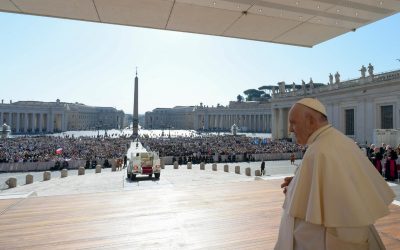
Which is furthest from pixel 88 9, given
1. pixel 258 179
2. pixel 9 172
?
pixel 9 172

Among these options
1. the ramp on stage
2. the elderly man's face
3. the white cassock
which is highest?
the elderly man's face

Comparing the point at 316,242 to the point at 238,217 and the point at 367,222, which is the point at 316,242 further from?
the point at 238,217

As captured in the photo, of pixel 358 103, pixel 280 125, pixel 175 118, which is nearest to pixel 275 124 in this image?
pixel 280 125

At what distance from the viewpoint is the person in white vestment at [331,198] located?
1716 millimetres

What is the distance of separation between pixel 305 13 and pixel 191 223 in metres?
3.91

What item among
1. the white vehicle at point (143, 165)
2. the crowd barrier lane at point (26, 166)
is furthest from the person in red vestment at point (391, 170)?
the crowd barrier lane at point (26, 166)

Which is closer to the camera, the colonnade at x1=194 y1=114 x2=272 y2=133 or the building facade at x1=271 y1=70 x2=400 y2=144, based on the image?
the building facade at x1=271 y1=70 x2=400 y2=144

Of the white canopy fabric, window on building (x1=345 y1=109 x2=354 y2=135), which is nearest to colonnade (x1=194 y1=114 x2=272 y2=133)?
window on building (x1=345 y1=109 x2=354 y2=135)

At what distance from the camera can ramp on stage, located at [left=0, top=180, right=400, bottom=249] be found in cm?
407

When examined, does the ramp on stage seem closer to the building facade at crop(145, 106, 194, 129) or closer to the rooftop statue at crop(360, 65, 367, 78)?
the rooftop statue at crop(360, 65, 367, 78)

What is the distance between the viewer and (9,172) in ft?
84.8

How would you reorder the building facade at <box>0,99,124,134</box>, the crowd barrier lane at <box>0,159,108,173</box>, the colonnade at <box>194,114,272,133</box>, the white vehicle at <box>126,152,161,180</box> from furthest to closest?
the building facade at <box>0,99,124,134</box> → the colonnade at <box>194,114,272,133</box> → the crowd barrier lane at <box>0,159,108,173</box> → the white vehicle at <box>126,152,161,180</box>

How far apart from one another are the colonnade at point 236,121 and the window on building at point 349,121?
61398 mm

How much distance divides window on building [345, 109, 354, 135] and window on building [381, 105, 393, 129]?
18.0 ft
